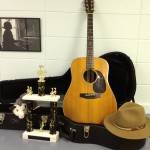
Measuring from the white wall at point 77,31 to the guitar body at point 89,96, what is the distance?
248mm

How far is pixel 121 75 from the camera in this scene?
1628 millimetres

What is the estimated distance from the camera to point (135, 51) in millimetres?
1686

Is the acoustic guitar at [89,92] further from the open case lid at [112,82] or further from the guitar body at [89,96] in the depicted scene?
the open case lid at [112,82]

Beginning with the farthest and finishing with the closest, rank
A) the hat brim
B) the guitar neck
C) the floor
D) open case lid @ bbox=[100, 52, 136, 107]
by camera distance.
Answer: open case lid @ bbox=[100, 52, 136, 107], the guitar neck, the floor, the hat brim

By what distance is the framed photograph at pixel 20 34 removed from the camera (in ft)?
5.43

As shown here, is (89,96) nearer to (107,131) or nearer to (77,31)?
(107,131)

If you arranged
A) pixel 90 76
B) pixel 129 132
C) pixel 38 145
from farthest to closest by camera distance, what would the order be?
pixel 90 76, pixel 38 145, pixel 129 132

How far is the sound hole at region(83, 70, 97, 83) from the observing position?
1482mm

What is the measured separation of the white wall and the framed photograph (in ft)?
0.12

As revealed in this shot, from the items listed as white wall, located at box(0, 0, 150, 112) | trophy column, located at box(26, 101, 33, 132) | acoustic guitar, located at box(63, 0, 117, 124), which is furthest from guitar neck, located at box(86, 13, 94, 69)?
trophy column, located at box(26, 101, 33, 132)

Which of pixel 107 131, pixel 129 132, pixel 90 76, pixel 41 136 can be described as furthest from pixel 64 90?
pixel 129 132

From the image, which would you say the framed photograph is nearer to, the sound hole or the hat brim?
the sound hole

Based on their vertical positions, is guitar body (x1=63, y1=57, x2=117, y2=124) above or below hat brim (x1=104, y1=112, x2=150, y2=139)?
above

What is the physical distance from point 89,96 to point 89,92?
0.03 m
